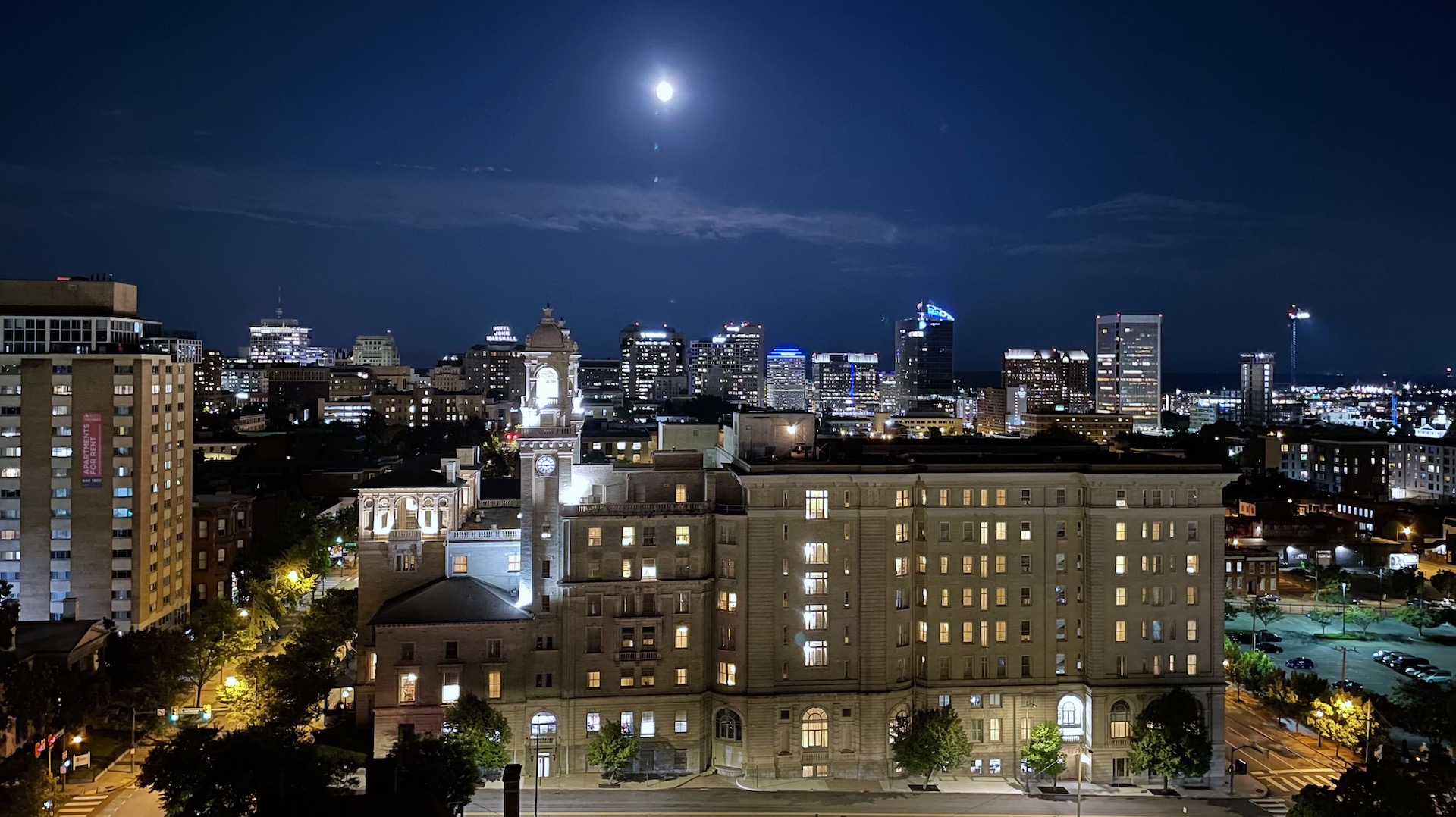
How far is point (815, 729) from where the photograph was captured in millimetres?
69875

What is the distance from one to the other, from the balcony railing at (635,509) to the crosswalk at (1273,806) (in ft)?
133

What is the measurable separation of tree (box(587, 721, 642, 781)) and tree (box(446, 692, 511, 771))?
5551 millimetres

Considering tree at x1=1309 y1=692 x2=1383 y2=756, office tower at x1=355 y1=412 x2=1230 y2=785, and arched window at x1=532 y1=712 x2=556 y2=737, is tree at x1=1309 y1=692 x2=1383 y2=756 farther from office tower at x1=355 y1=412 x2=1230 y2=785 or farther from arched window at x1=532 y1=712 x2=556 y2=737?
arched window at x1=532 y1=712 x2=556 y2=737

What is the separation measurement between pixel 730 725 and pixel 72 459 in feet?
223

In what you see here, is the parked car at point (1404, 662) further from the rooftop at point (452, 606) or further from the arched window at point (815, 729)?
the rooftop at point (452, 606)

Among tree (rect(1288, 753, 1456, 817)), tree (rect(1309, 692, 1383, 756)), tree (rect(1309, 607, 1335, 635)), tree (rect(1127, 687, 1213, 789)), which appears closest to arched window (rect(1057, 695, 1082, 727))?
tree (rect(1127, 687, 1213, 789))

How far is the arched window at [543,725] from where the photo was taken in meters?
68.6

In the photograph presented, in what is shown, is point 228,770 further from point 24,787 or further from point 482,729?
point 482,729

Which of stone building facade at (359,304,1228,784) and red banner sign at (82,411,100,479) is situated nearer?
stone building facade at (359,304,1228,784)

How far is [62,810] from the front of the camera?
60688mm

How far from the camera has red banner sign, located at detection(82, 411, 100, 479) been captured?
311 feet

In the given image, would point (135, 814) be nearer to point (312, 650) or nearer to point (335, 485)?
point (312, 650)

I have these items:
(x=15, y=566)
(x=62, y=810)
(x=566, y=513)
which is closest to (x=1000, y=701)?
(x=566, y=513)

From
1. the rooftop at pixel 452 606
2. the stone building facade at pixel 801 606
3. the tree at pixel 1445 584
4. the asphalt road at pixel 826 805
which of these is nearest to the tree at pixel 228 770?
the rooftop at pixel 452 606
